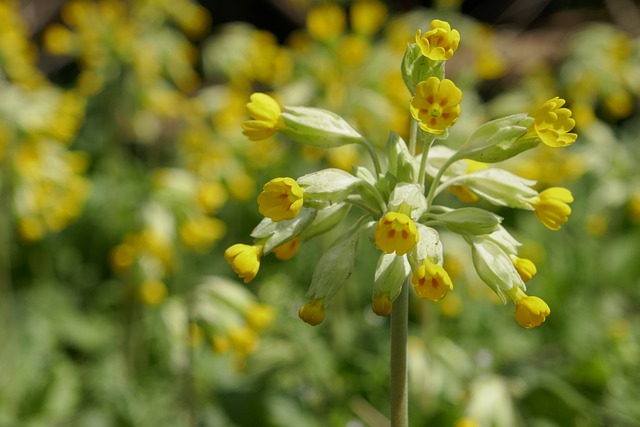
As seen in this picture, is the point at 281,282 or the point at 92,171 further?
the point at 92,171

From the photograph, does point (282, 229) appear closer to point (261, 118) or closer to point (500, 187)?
point (261, 118)

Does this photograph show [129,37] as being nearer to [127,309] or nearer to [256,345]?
[127,309]

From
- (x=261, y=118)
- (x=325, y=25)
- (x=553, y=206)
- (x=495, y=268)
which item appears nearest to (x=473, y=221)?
(x=495, y=268)

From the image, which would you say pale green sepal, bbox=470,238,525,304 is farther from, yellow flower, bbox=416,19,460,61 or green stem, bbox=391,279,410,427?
yellow flower, bbox=416,19,460,61

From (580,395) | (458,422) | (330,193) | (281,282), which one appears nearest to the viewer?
(330,193)

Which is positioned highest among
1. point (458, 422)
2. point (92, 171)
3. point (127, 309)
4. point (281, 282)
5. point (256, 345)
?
point (458, 422)

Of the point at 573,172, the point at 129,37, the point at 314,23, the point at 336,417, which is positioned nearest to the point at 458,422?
the point at 336,417

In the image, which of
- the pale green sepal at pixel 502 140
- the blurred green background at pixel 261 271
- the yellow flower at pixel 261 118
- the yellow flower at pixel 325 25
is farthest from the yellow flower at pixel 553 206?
the yellow flower at pixel 325 25

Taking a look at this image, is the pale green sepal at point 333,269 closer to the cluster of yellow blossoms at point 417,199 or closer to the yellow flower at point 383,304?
the cluster of yellow blossoms at point 417,199
